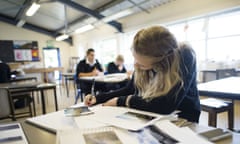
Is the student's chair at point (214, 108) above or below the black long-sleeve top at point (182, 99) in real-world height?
below

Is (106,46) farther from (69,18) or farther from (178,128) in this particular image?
(178,128)

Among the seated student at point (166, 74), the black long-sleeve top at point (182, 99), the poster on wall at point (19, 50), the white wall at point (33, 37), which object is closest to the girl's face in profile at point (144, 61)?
the seated student at point (166, 74)

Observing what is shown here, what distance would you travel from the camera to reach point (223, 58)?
173 inches

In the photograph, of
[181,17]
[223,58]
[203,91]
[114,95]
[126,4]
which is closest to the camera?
[114,95]

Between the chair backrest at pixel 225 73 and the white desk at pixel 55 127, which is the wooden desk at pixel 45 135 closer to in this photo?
the white desk at pixel 55 127

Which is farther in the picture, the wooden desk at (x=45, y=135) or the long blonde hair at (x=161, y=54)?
the long blonde hair at (x=161, y=54)

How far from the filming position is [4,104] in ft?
7.64

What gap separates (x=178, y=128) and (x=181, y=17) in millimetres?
4776

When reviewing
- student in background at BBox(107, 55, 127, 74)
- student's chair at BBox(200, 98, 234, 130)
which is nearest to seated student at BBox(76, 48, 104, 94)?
student in background at BBox(107, 55, 127, 74)

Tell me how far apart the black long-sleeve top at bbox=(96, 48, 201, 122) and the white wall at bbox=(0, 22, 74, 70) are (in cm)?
923

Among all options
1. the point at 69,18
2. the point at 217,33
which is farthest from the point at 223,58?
the point at 69,18

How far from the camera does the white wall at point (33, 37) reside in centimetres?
849

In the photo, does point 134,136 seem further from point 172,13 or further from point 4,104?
point 172,13

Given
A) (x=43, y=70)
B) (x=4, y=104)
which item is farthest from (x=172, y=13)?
(x=43, y=70)
